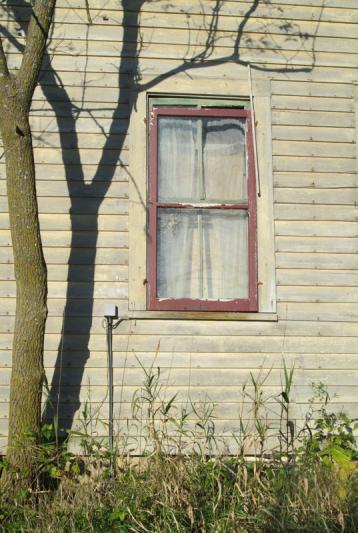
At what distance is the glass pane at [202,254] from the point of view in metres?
6.53

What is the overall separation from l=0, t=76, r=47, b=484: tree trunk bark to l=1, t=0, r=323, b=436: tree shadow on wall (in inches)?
20.4

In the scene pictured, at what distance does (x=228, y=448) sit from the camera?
6.25 m

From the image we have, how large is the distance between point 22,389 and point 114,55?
3.07 meters

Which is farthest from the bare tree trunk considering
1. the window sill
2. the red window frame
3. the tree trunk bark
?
the red window frame

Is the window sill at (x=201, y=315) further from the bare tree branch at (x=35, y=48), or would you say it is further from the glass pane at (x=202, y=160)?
the bare tree branch at (x=35, y=48)

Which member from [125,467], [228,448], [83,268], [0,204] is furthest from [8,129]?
[228,448]

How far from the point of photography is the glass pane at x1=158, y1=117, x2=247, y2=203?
6699 mm

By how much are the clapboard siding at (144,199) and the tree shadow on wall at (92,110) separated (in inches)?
0.5

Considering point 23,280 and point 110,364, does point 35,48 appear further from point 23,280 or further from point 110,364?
point 110,364

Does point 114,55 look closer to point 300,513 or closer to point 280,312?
point 280,312

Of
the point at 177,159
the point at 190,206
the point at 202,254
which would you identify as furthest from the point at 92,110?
the point at 202,254

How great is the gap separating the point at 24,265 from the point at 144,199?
4.49ft

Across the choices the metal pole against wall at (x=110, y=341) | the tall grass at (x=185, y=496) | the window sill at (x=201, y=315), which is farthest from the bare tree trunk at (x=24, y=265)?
the window sill at (x=201, y=315)

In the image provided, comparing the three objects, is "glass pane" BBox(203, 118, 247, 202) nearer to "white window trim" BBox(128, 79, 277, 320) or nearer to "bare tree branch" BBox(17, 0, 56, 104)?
"white window trim" BBox(128, 79, 277, 320)
